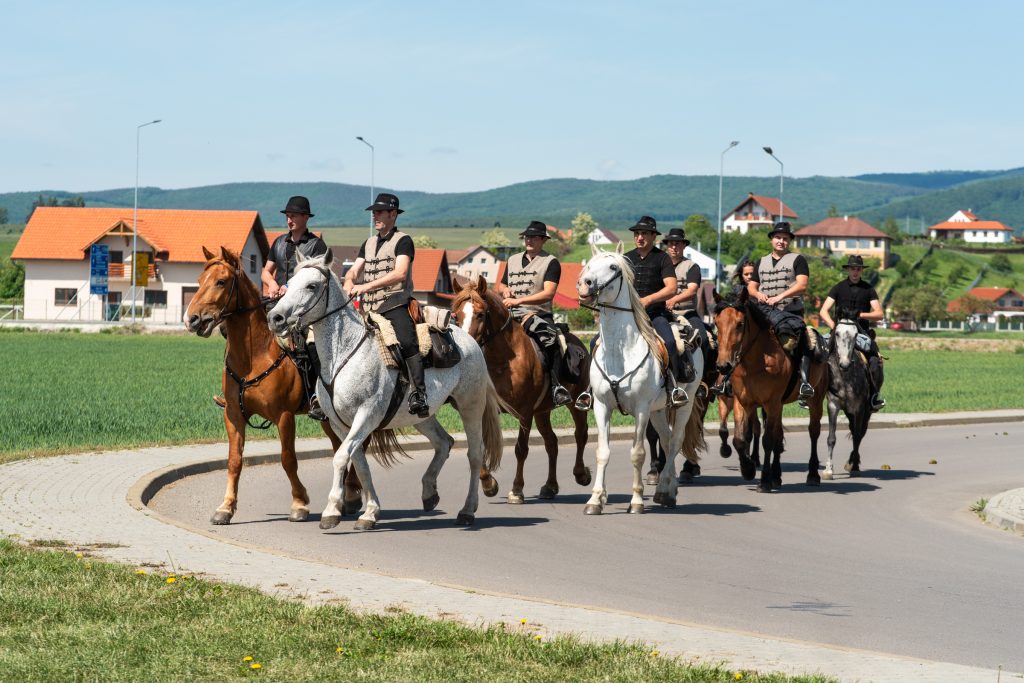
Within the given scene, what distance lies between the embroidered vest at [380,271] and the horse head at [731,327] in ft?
14.2

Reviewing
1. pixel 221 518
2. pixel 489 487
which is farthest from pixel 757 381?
pixel 221 518

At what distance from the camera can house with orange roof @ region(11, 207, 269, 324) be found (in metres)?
99.6

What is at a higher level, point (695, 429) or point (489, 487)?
point (695, 429)

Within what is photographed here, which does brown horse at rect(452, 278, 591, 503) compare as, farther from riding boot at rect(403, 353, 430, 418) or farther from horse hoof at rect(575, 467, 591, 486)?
riding boot at rect(403, 353, 430, 418)

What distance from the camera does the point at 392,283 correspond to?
13.0 meters

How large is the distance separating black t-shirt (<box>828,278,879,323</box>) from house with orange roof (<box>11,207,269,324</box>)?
267ft

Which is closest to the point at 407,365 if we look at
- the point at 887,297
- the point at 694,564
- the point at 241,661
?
the point at 694,564

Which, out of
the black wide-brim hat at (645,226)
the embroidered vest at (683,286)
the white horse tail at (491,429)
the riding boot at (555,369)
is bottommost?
the white horse tail at (491,429)

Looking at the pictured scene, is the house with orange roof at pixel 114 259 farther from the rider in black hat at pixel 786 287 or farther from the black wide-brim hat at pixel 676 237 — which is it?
the black wide-brim hat at pixel 676 237

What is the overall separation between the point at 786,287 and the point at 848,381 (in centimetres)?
252

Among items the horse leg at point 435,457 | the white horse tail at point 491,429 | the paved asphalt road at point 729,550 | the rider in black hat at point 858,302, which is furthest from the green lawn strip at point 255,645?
the rider in black hat at point 858,302

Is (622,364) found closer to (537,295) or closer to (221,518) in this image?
(537,295)

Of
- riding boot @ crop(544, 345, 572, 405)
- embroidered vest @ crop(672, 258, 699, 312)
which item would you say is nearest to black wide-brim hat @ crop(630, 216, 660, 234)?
embroidered vest @ crop(672, 258, 699, 312)

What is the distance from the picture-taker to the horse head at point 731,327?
1598cm
